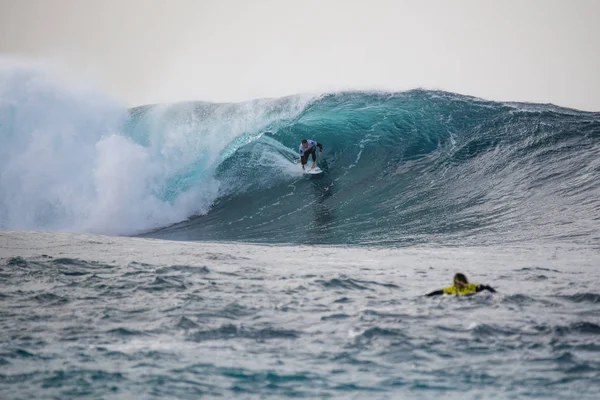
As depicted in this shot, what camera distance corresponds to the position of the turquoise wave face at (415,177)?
14711 millimetres

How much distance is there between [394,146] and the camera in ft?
71.4

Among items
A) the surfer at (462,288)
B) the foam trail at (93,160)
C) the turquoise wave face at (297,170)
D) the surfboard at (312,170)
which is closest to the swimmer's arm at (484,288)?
the surfer at (462,288)

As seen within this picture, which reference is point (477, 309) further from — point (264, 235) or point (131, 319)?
point (264, 235)

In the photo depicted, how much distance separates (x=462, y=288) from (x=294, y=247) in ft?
19.8

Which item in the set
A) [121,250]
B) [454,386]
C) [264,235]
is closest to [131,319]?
[454,386]

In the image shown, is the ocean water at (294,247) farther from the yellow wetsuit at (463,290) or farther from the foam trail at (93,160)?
the yellow wetsuit at (463,290)

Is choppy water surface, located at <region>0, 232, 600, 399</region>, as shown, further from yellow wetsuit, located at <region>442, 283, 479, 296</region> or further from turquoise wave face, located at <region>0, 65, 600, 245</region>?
turquoise wave face, located at <region>0, 65, 600, 245</region>

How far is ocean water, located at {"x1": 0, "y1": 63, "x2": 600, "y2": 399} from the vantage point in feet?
17.4

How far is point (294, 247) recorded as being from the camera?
526 inches

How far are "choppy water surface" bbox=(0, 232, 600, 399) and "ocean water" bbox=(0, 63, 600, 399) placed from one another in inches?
1.1

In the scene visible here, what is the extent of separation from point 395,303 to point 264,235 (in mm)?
8492

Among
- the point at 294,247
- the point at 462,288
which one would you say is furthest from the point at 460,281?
the point at 294,247

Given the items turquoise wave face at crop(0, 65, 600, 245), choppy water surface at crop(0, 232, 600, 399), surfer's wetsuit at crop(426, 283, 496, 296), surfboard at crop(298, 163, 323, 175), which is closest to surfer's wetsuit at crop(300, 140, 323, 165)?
surfboard at crop(298, 163, 323, 175)

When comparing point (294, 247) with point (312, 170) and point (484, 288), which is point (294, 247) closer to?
point (484, 288)
